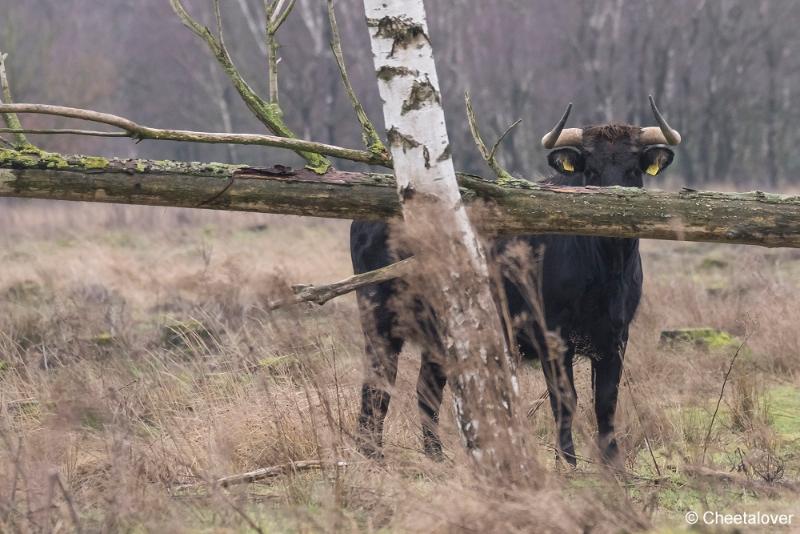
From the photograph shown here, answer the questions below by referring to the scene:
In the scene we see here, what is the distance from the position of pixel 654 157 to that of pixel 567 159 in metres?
0.54

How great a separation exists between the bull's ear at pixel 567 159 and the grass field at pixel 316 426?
140 cm

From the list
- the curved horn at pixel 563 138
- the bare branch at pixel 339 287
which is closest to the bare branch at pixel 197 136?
the bare branch at pixel 339 287

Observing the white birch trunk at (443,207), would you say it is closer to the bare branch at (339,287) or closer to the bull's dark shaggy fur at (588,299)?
the bare branch at (339,287)

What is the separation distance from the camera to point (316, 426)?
4938 mm

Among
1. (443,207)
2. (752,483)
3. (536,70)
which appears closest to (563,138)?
(443,207)

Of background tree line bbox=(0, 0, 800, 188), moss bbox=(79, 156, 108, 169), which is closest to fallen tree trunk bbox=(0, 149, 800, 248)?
moss bbox=(79, 156, 108, 169)

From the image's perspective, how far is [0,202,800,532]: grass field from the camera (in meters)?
3.89

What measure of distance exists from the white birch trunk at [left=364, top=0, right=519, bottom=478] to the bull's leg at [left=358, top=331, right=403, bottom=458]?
1.81ft

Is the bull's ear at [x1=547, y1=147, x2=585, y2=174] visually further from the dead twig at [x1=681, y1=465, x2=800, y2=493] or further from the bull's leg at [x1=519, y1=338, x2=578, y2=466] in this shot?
the dead twig at [x1=681, y1=465, x2=800, y2=493]

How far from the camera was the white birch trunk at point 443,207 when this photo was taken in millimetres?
4105

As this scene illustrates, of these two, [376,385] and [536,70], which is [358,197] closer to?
[376,385]

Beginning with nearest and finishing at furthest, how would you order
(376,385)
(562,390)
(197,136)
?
1. (197,136)
2. (376,385)
3. (562,390)

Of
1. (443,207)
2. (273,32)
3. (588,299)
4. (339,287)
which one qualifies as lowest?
(588,299)

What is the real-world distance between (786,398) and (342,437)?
13.7 feet
